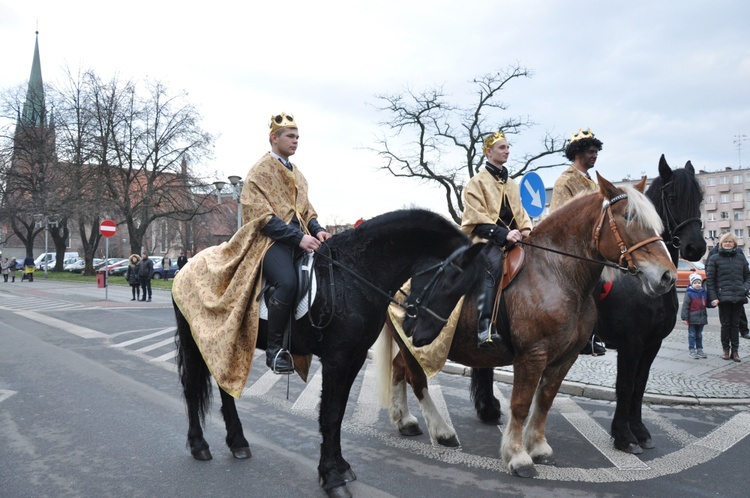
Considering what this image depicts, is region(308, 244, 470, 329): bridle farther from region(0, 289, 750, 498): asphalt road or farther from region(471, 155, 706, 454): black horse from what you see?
region(471, 155, 706, 454): black horse

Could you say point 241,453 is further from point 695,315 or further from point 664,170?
point 695,315

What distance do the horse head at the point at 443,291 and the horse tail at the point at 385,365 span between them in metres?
1.58

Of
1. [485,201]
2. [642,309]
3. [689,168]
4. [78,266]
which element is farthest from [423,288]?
[78,266]

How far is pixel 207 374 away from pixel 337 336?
1.60 meters

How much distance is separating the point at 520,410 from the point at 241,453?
7.64ft

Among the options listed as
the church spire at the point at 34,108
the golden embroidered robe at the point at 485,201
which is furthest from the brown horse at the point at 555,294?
the church spire at the point at 34,108

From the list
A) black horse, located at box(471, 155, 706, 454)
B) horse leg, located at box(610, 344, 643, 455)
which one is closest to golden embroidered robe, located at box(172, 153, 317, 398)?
black horse, located at box(471, 155, 706, 454)

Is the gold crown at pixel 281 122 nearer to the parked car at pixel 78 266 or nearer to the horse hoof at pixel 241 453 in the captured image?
the horse hoof at pixel 241 453

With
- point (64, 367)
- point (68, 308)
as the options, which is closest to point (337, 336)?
point (64, 367)

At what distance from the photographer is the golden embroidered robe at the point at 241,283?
14.3ft

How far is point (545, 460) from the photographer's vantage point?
462cm

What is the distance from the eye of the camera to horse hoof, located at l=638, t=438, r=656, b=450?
4.93 meters

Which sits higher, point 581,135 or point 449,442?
point 581,135

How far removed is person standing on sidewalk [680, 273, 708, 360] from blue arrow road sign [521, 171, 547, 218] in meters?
3.70
